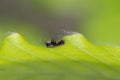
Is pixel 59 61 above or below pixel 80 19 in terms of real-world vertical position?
below

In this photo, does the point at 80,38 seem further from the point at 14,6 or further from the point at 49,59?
the point at 14,6

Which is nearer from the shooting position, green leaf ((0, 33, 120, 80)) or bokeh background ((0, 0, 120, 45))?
green leaf ((0, 33, 120, 80))

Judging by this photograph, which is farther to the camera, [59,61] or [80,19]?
[80,19]

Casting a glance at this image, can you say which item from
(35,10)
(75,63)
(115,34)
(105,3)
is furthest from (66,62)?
(35,10)

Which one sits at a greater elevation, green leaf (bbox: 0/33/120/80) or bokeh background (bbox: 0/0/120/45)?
bokeh background (bbox: 0/0/120/45)
